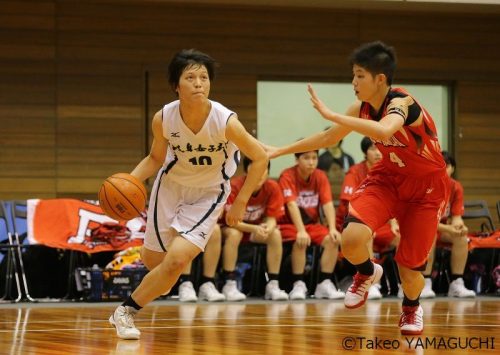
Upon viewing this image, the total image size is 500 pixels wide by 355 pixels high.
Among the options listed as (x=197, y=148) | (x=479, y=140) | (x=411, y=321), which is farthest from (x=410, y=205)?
(x=479, y=140)

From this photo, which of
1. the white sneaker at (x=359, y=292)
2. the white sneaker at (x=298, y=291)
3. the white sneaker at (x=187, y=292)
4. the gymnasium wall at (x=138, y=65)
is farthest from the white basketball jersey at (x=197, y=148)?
the gymnasium wall at (x=138, y=65)

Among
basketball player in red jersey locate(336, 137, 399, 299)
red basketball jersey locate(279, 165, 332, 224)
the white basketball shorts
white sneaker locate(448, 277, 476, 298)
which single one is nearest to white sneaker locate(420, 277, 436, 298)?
white sneaker locate(448, 277, 476, 298)

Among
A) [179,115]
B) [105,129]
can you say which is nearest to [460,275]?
[105,129]

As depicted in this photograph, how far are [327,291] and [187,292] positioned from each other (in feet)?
4.73

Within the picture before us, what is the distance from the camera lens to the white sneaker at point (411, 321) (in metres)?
6.25

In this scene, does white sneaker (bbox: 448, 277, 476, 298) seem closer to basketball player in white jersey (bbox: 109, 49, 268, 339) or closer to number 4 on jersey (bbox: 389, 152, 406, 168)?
number 4 on jersey (bbox: 389, 152, 406, 168)

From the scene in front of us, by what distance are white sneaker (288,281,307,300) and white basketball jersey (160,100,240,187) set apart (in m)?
3.99

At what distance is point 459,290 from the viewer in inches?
405

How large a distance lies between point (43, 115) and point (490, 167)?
547 cm

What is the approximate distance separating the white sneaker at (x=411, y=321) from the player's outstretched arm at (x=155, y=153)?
→ 1.80m

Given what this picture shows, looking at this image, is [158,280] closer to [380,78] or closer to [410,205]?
[410,205]

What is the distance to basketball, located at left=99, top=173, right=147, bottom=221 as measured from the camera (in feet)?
20.0

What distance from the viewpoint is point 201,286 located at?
9.86m

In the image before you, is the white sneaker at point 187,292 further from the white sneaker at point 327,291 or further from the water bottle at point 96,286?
the white sneaker at point 327,291
